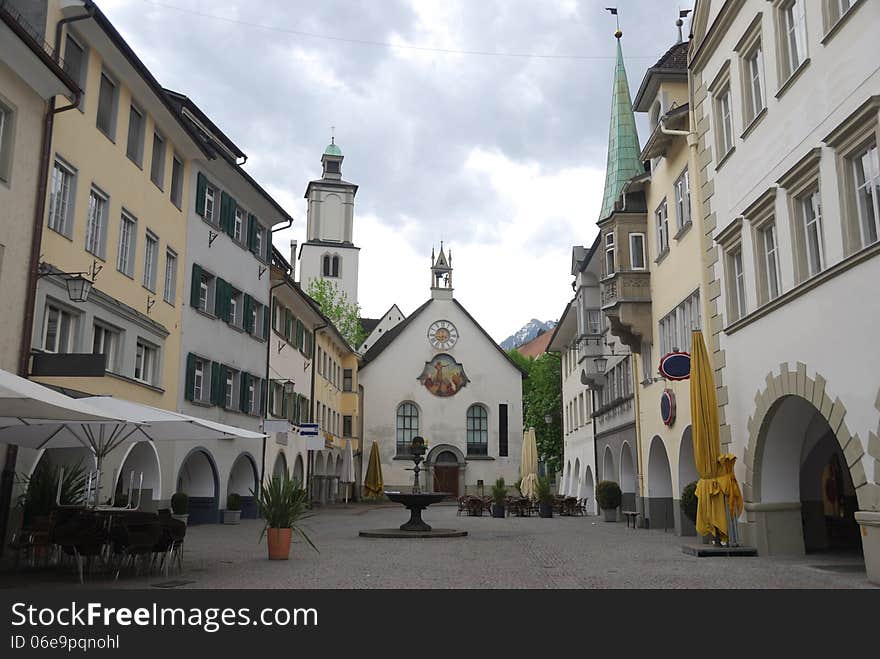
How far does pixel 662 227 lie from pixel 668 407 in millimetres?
4431

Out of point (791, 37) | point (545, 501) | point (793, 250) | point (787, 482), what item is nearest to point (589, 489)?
point (545, 501)

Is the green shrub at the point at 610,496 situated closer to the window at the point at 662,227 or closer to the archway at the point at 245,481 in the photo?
the window at the point at 662,227

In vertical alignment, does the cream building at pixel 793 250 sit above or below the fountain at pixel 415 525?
above

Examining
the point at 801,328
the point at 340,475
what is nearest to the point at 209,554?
the point at 801,328

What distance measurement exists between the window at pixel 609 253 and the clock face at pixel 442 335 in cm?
3349

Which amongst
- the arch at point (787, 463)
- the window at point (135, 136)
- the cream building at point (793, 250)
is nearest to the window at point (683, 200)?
the cream building at point (793, 250)

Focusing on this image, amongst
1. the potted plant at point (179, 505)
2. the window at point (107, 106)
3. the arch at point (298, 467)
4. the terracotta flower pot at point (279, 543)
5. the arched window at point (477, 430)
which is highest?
the window at point (107, 106)

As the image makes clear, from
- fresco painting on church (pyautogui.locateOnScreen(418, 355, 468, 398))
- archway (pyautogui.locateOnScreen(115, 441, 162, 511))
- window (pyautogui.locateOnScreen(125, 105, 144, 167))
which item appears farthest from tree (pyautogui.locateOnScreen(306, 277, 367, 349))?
window (pyautogui.locateOnScreen(125, 105, 144, 167))

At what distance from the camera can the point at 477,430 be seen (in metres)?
54.8

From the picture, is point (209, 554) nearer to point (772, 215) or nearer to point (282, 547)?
point (282, 547)

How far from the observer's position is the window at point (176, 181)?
843 inches

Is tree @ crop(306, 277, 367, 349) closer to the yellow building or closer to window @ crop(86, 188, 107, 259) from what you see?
the yellow building

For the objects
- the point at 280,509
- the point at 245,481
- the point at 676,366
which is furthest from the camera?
the point at 245,481

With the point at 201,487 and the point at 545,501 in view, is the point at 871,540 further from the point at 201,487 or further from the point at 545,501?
the point at 545,501
